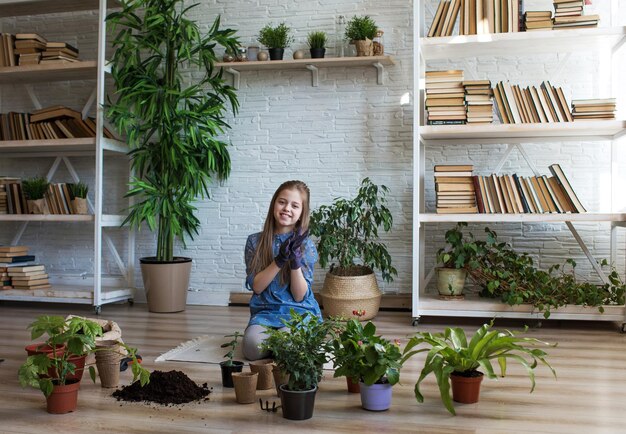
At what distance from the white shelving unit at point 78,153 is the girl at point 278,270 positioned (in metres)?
1.97

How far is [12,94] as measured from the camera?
5.61 metres

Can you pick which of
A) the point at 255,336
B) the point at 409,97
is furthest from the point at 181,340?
the point at 409,97

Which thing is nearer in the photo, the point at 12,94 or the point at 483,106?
the point at 483,106

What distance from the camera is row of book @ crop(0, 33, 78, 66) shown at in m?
4.84

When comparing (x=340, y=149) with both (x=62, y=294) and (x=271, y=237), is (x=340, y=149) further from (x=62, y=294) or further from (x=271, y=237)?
(x=62, y=294)

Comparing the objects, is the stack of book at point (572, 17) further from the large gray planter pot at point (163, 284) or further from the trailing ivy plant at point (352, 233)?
the large gray planter pot at point (163, 284)

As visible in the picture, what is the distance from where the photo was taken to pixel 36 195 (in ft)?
15.9

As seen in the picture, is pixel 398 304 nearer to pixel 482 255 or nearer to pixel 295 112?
pixel 482 255

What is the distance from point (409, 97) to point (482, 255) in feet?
4.36

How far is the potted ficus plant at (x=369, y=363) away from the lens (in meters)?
2.27

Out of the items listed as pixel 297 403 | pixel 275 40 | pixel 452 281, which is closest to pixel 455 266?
pixel 452 281

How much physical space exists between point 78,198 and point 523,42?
337cm

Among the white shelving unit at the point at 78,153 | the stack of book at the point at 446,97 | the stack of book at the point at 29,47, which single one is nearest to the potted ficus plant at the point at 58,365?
the white shelving unit at the point at 78,153

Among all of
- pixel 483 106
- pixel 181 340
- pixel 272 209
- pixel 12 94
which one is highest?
pixel 12 94
